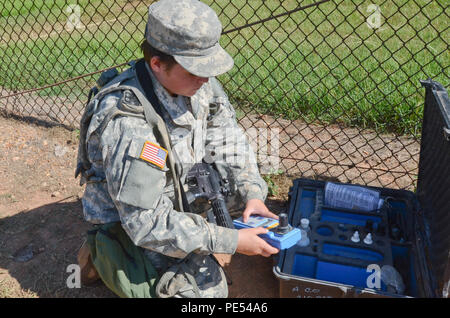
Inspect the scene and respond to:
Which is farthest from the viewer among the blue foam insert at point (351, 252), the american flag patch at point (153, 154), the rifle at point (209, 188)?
the blue foam insert at point (351, 252)

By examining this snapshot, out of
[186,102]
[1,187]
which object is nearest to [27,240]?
[1,187]

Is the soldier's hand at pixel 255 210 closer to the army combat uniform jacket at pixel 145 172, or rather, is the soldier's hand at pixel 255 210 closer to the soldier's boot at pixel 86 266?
the army combat uniform jacket at pixel 145 172

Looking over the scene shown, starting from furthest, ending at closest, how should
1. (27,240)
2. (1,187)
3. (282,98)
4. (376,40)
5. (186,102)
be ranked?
(376,40), (282,98), (1,187), (27,240), (186,102)

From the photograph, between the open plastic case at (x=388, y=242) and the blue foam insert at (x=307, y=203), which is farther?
the blue foam insert at (x=307, y=203)

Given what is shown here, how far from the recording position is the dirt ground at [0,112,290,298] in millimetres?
2477

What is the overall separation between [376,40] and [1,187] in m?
3.95

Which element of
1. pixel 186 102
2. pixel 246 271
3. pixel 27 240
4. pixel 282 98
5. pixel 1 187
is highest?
pixel 186 102

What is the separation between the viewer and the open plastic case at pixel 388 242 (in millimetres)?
2020

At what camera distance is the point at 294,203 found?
2.63 m

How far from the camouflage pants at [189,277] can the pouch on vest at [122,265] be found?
58mm

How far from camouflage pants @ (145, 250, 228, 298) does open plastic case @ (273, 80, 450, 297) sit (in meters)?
0.31

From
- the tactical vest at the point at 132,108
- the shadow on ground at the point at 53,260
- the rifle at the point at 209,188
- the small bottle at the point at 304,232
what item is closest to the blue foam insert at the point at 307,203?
the small bottle at the point at 304,232

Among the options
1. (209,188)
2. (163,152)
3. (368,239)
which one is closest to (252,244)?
(209,188)
